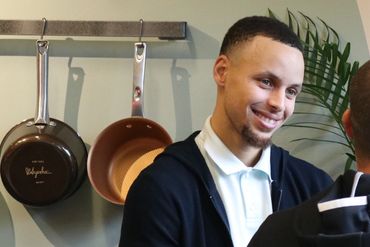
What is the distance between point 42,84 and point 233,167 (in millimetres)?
675

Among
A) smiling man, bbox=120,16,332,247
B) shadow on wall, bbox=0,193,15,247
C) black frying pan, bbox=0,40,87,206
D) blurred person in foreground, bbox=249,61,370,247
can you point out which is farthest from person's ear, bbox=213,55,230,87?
shadow on wall, bbox=0,193,15,247

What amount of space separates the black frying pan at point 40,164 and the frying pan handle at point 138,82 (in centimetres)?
22

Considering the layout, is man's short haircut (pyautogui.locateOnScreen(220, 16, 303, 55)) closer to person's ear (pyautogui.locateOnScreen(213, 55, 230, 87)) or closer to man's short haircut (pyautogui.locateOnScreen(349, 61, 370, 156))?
person's ear (pyautogui.locateOnScreen(213, 55, 230, 87))

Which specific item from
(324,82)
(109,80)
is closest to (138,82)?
(109,80)

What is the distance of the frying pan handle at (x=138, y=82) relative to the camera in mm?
1382

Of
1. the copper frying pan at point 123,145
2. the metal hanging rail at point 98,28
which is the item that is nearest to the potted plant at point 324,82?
the metal hanging rail at point 98,28

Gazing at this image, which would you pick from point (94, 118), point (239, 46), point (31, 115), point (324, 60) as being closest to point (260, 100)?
point (239, 46)

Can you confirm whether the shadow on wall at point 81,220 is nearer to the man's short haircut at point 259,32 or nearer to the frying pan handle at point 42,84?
the frying pan handle at point 42,84

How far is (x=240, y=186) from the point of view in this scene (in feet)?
3.16

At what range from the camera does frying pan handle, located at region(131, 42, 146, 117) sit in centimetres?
138

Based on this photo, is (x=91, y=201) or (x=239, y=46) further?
(x=91, y=201)

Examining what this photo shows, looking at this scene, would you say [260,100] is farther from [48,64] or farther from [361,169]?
[48,64]

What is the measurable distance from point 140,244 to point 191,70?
0.69 m

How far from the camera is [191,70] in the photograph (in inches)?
57.4
